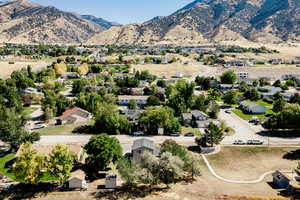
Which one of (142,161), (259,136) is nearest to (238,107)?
(259,136)

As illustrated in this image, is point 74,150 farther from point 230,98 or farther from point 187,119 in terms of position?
point 230,98

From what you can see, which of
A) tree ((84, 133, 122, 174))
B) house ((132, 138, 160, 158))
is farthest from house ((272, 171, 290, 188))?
tree ((84, 133, 122, 174))

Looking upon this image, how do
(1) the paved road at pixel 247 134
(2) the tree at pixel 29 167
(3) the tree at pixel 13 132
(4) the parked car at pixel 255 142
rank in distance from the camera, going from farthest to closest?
(1) the paved road at pixel 247 134 < (4) the parked car at pixel 255 142 < (3) the tree at pixel 13 132 < (2) the tree at pixel 29 167

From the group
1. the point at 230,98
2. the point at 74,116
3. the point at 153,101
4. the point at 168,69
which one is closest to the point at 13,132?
the point at 74,116

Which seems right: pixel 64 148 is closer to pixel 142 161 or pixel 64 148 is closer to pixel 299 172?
pixel 142 161

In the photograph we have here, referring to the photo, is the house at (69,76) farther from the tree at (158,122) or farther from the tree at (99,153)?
the tree at (99,153)

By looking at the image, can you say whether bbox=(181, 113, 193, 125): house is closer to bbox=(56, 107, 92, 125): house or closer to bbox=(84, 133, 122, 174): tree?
bbox=(56, 107, 92, 125): house

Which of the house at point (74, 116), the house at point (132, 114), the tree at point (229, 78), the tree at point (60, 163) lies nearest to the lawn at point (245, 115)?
the house at point (132, 114)
